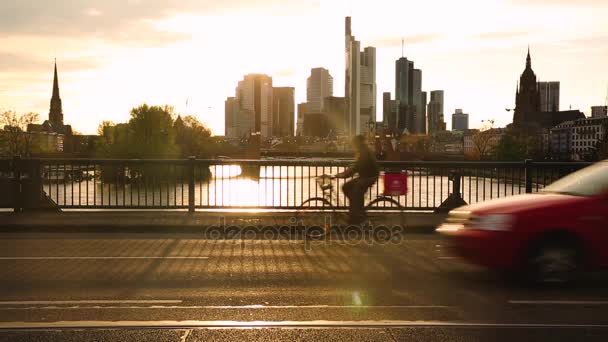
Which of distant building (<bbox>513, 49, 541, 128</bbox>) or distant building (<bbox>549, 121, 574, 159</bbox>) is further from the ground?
distant building (<bbox>513, 49, 541, 128</bbox>)

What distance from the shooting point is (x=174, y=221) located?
1388cm

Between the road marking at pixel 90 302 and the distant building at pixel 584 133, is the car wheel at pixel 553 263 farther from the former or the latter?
the distant building at pixel 584 133

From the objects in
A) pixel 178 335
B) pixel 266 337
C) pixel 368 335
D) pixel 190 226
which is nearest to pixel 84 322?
pixel 178 335

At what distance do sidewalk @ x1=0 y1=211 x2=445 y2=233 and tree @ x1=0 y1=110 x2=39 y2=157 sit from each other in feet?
312

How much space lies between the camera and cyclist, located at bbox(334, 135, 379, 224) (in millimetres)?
12188

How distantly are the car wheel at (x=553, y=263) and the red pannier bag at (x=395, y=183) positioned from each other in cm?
554

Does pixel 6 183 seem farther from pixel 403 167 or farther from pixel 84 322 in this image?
pixel 84 322

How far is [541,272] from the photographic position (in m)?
7.63

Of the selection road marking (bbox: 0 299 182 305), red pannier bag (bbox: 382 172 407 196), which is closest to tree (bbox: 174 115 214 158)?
red pannier bag (bbox: 382 172 407 196)

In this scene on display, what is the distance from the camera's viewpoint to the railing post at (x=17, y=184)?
15266 millimetres

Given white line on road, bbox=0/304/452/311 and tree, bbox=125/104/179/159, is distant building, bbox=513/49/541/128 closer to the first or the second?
tree, bbox=125/104/179/159

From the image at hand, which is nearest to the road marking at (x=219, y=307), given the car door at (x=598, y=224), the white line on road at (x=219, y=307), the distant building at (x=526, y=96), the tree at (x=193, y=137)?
the white line on road at (x=219, y=307)

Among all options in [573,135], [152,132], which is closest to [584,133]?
[573,135]

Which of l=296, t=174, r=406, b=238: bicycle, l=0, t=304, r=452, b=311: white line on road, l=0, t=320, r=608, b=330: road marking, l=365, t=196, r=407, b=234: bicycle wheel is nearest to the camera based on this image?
l=0, t=320, r=608, b=330: road marking
